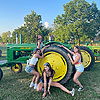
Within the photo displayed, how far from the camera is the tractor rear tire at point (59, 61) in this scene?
323cm

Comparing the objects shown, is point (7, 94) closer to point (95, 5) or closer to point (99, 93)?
point (99, 93)

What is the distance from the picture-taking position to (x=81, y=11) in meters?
24.7

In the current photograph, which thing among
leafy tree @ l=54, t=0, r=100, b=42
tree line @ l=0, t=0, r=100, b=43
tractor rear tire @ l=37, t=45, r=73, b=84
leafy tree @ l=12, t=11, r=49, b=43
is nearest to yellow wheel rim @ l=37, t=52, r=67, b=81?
tractor rear tire @ l=37, t=45, r=73, b=84

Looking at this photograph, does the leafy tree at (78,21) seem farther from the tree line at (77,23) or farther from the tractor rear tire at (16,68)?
the tractor rear tire at (16,68)

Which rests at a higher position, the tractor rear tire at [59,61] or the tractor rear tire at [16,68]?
the tractor rear tire at [59,61]

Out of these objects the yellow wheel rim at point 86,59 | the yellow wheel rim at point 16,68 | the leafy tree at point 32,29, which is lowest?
the yellow wheel rim at point 16,68

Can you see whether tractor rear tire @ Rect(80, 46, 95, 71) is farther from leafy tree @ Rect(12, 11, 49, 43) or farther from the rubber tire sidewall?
leafy tree @ Rect(12, 11, 49, 43)

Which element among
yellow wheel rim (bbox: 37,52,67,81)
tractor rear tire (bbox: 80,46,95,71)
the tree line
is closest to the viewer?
yellow wheel rim (bbox: 37,52,67,81)

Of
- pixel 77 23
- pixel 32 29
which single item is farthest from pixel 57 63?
pixel 32 29

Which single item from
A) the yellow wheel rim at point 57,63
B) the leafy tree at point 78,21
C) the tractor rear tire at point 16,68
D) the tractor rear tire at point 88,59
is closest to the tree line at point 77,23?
the leafy tree at point 78,21

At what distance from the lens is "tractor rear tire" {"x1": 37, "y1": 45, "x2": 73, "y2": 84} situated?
323cm

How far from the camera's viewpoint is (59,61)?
3395 mm

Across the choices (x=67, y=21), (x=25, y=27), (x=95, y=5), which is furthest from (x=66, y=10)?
(x=25, y=27)

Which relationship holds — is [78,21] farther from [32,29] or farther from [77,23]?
[32,29]
